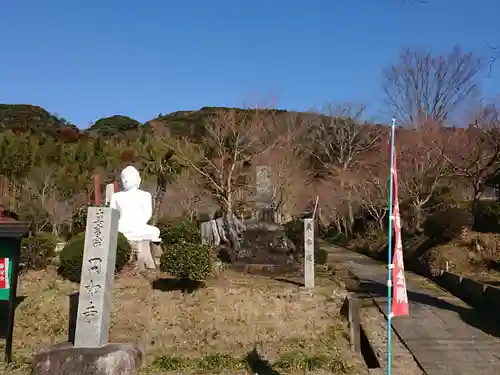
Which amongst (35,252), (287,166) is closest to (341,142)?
(287,166)

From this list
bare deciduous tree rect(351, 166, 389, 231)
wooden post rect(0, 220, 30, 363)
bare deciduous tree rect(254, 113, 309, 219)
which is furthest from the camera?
bare deciduous tree rect(254, 113, 309, 219)

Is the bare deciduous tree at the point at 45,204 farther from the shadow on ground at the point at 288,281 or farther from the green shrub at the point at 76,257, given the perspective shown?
the shadow on ground at the point at 288,281

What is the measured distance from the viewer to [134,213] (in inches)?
434

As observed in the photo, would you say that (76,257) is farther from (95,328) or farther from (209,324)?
(95,328)

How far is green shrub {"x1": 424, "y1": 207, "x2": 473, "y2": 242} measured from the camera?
49.8 ft

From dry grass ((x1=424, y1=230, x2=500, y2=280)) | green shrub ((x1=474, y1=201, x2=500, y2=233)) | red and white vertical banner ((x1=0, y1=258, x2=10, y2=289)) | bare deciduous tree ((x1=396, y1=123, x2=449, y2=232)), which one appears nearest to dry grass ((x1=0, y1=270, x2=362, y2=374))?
red and white vertical banner ((x1=0, y1=258, x2=10, y2=289))

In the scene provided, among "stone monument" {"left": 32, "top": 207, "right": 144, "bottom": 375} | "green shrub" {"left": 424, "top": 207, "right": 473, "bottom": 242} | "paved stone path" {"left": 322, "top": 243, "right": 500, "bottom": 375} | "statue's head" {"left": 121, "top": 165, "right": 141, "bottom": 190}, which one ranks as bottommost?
"paved stone path" {"left": 322, "top": 243, "right": 500, "bottom": 375}

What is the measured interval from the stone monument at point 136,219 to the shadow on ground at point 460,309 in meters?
5.52

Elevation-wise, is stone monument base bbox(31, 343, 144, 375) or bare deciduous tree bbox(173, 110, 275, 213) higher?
bare deciduous tree bbox(173, 110, 275, 213)

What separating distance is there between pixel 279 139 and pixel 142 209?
1893 cm

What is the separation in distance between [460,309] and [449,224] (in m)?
5.59

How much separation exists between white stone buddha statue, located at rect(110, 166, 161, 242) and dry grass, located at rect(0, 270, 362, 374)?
1.02 m

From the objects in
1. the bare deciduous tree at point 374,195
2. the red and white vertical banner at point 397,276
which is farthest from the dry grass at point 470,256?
the bare deciduous tree at point 374,195

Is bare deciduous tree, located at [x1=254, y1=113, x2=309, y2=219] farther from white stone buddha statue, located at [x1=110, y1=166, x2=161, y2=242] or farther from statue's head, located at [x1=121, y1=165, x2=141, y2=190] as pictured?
white stone buddha statue, located at [x1=110, y1=166, x2=161, y2=242]
